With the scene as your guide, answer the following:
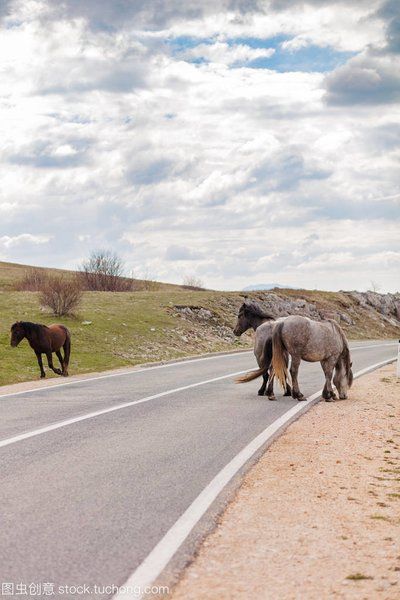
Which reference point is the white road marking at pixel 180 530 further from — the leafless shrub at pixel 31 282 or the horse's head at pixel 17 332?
the leafless shrub at pixel 31 282

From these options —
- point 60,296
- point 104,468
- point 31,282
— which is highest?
point 31,282

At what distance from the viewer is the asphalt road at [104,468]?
519 cm

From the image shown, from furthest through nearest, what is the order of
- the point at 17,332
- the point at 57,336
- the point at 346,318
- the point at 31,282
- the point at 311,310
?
1. the point at 346,318
2. the point at 311,310
3. the point at 31,282
4. the point at 57,336
5. the point at 17,332

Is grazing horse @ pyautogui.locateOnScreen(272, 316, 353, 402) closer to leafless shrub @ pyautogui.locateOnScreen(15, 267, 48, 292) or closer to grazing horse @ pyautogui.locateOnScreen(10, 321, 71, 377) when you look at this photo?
grazing horse @ pyautogui.locateOnScreen(10, 321, 71, 377)

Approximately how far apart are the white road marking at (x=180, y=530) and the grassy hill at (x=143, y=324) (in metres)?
12.5

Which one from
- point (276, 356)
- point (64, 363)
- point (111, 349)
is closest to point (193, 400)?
point (276, 356)

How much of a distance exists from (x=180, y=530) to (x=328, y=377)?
9.63 m

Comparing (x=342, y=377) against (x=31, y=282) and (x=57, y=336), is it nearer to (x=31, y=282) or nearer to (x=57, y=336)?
(x=57, y=336)

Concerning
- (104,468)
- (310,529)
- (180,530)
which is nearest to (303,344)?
(104,468)

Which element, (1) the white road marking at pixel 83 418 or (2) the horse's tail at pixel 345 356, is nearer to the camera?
(1) the white road marking at pixel 83 418

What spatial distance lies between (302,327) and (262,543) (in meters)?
9.13

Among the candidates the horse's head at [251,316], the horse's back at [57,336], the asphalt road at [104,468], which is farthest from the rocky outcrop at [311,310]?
the asphalt road at [104,468]

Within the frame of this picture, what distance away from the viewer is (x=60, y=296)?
113 ft

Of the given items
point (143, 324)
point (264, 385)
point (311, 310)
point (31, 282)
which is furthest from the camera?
point (311, 310)
